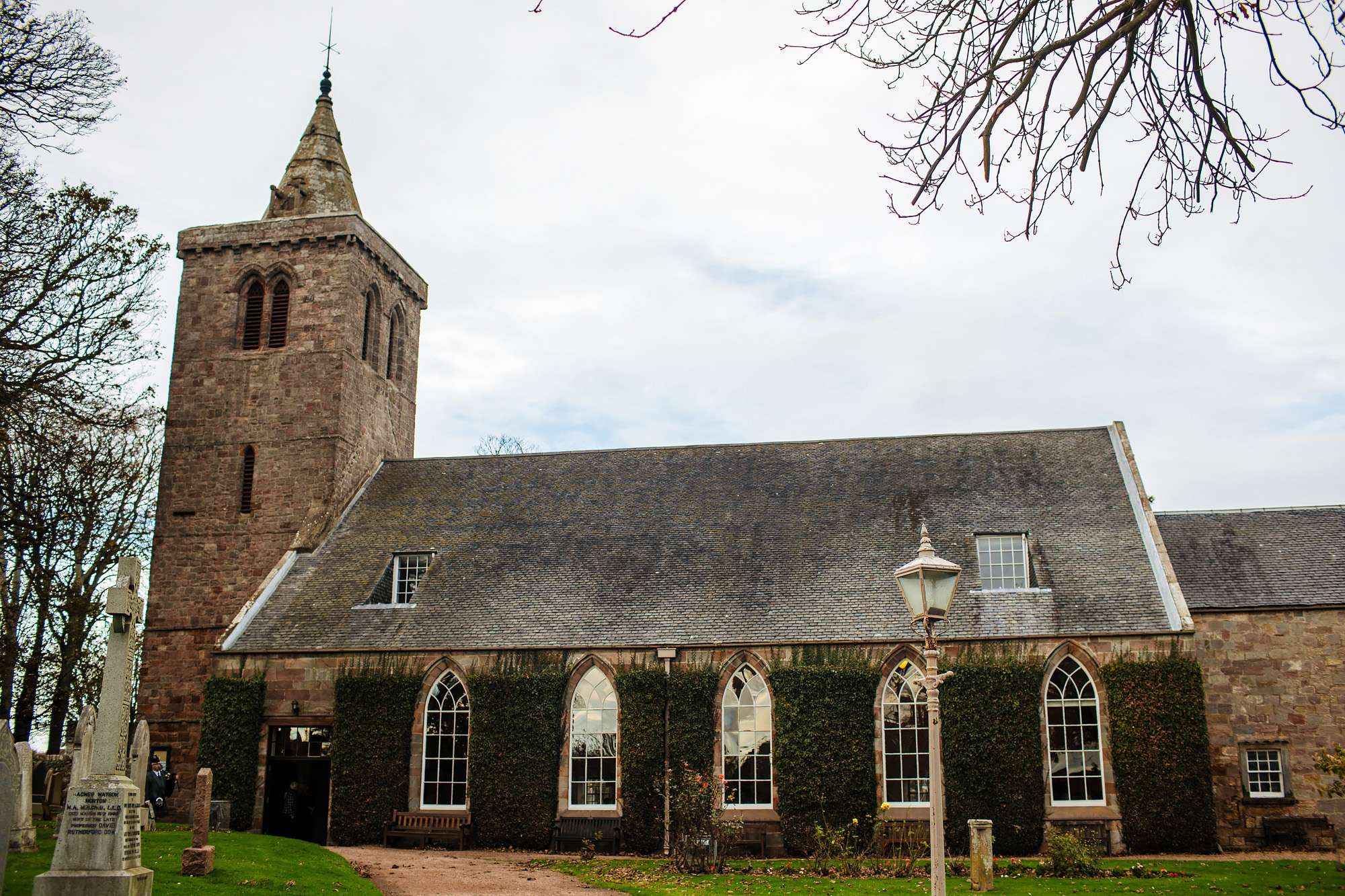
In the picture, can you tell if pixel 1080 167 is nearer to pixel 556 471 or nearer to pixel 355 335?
pixel 556 471

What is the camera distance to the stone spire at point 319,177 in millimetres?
35531

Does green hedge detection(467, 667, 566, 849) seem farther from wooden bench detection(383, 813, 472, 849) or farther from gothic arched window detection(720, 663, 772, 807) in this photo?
gothic arched window detection(720, 663, 772, 807)

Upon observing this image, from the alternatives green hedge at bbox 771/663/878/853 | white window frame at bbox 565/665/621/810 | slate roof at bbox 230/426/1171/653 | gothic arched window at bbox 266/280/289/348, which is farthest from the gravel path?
gothic arched window at bbox 266/280/289/348

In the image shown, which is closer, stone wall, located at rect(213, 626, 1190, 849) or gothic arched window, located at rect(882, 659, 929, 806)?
stone wall, located at rect(213, 626, 1190, 849)

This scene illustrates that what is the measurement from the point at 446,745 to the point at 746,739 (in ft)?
22.2

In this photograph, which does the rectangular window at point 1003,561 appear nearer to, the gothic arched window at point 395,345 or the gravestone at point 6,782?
the gothic arched window at point 395,345

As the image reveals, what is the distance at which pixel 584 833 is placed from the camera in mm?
24922

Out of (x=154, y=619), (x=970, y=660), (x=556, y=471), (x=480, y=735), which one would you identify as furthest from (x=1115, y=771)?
(x=154, y=619)

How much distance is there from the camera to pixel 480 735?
25766 millimetres

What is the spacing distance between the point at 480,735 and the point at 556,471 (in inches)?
366

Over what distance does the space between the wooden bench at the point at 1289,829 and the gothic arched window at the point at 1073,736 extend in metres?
3.78

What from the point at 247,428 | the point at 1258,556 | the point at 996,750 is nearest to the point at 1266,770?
the point at 1258,556

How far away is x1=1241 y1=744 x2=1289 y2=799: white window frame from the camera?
983 inches

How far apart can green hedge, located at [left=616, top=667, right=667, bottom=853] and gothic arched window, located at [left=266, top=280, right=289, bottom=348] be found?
15.6 metres
